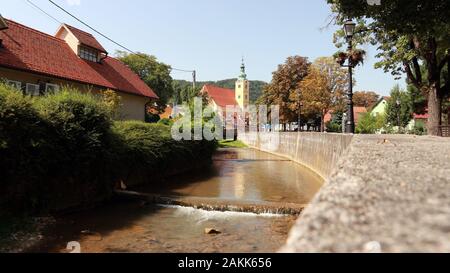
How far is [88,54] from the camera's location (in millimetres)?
26812

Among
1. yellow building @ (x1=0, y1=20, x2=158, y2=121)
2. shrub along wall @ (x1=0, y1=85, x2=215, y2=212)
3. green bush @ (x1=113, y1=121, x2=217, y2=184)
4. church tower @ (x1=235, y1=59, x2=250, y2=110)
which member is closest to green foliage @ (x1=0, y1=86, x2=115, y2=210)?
shrub along wall @ (x1=0, y1=85, x2=215, y2=212)

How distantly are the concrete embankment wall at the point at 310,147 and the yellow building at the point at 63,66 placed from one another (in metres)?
11.6

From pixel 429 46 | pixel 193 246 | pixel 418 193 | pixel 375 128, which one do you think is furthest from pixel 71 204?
pixel 375 128

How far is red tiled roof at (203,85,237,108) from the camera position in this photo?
109 m

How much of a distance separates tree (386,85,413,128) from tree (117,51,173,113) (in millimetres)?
Result: 31884

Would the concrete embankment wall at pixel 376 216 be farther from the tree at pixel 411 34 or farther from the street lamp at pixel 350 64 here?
the street lamp at pixel 350 64

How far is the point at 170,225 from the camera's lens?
30.9ft

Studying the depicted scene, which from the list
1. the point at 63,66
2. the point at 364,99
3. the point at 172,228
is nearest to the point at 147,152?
the point at 172,228

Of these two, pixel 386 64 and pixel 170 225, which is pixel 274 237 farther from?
pixel 386 64

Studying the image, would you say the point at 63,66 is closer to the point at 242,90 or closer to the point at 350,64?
the point at 350,64

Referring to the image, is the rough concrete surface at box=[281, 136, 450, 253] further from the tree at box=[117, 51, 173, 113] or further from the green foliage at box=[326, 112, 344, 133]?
the green foliage at box=[326, 112, 344, 133]

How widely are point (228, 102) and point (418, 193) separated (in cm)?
11386
